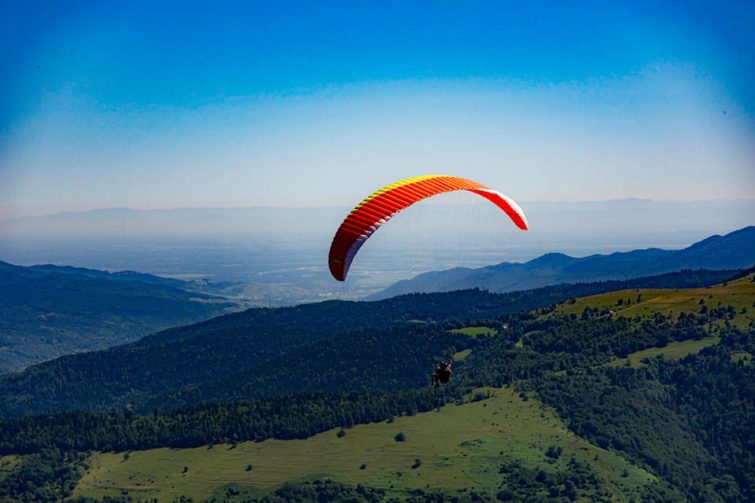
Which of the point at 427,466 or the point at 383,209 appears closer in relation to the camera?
the point at 383,209

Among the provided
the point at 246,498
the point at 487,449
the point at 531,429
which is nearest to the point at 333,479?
the point at 246,498

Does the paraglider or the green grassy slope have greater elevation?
the paraglider

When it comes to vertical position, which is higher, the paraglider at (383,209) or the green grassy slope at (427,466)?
the paraglider at (383,209)

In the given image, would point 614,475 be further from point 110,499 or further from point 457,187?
point 457,187

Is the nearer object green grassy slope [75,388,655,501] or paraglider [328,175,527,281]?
paraglider [328,175,527,281]

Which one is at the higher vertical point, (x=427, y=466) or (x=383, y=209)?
(x=383, y=209)

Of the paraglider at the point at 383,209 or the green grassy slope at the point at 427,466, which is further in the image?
the green grassy slope at the point at 427,466

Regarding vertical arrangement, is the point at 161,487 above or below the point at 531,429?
below

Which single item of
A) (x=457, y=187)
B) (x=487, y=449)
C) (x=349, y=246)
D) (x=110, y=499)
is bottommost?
(x=110, y=499)
